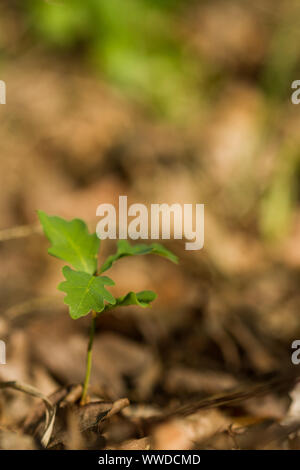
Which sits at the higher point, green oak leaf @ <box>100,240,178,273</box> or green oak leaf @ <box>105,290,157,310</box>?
green oak leaf @ <box>100,240,178,273</box>

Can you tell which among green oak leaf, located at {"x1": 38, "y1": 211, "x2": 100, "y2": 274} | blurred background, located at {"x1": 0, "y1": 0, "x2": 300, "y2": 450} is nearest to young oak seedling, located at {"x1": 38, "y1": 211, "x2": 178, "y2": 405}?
green oak leaf, located at {"x1": 38, "y1": 211, "x2": 100, "y2": 274}

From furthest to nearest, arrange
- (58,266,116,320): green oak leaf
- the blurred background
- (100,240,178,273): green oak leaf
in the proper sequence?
the blurred background → (100,240,178,273): green oak leaf → (58,266,116,320): green oak leaf

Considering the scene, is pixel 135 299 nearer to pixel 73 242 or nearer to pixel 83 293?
pixel 83 293

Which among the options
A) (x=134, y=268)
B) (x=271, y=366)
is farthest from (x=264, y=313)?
(x=134, y=268)

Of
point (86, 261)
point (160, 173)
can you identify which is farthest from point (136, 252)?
point (160, 173)

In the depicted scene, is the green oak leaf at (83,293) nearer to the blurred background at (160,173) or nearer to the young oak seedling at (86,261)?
the young oak seedling at (86,261)

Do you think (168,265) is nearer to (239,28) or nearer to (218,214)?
(218,214)

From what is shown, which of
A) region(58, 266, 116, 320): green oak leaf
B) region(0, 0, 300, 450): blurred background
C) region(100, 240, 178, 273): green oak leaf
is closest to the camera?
region(58, 266, 116, 320): green oak leaf

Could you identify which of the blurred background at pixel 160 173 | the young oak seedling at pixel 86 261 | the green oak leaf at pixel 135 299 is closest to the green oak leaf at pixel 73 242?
the young oak seedling at pixel 86 261

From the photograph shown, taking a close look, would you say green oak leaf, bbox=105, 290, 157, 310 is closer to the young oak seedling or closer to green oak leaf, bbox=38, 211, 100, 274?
the young oak seedling
